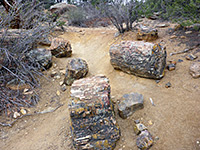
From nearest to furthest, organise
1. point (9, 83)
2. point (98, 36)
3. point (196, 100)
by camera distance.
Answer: point (196, 100) → point (9, 83) → point (98, 36)

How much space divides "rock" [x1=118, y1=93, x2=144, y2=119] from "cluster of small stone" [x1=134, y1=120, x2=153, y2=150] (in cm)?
26

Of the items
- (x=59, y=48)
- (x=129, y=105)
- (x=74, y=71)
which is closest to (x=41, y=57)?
(x=59, y=48)

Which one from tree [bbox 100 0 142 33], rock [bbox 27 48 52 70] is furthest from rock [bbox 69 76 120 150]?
tree [bbox 100 0 142 33]

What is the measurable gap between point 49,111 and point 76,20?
6439 mm

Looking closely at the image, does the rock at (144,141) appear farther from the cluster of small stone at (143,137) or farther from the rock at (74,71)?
the rock at (74,71)

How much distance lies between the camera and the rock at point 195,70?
109 inches

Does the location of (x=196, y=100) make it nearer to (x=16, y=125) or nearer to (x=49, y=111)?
(x=49, y=111)

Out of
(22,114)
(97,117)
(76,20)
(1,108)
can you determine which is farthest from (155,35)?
(76,20)

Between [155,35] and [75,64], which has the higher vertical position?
[155,35]

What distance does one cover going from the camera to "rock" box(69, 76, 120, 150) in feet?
6.23

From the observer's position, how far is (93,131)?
1956 millimetres

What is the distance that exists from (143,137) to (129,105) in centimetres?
54

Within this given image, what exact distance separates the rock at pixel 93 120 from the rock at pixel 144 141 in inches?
11.0

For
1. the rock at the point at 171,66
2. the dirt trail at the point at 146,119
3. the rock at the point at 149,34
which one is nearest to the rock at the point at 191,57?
the dirt trail at the point at 146,119
